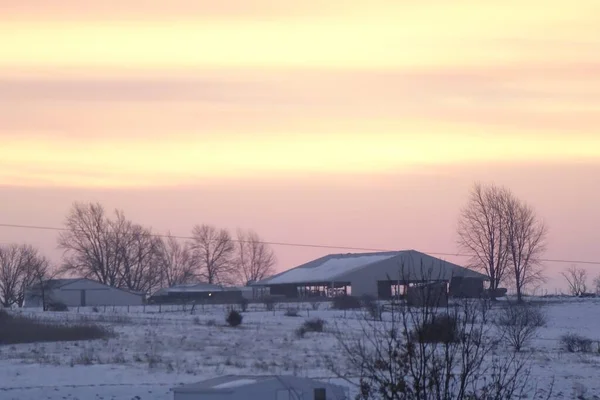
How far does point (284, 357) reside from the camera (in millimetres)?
32562

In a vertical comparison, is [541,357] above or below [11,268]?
below

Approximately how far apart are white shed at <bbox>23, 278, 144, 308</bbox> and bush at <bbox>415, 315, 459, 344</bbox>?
89.2 meters

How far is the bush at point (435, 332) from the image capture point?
28.8 ft

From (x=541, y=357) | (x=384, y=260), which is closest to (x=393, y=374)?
(x=541, y=357)

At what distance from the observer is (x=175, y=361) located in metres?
30.7

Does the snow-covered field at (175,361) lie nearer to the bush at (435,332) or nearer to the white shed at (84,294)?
the bush at (435,332)

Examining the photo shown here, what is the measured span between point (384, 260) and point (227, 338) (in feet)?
171

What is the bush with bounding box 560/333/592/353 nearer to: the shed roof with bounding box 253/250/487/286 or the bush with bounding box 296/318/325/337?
the bush with bounding box 296/318/325/337

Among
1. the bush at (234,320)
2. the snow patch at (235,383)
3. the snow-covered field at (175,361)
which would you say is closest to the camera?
the snow patch at (235,383)

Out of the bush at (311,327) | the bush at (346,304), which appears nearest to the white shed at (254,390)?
the bush at (311,327)

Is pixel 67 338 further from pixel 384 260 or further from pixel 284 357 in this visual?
pixel 384 260

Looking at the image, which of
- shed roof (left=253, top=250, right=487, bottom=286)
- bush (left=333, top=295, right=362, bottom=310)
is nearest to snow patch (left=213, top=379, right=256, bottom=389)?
bush (left=333, top=295, right=362, bottom=310)

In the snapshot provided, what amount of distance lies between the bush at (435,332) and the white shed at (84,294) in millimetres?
89151

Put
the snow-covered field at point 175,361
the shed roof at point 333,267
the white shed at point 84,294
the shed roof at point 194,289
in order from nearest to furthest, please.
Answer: the snow-covered field at point 175,361 < the shed roof at point 333,267 < the white shed at point 84,294 < the shed roof at point 194,289
